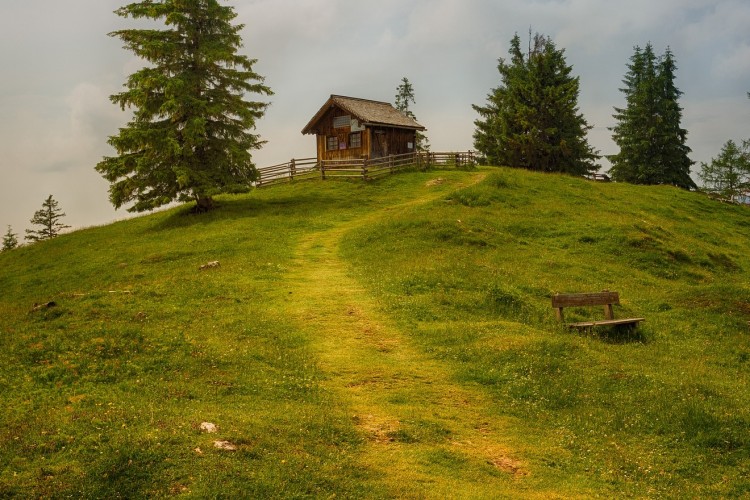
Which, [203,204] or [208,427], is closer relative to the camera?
[208,427]

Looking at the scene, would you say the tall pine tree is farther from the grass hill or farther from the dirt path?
the dirt path

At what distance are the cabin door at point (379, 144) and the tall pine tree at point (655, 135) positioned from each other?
26841mm

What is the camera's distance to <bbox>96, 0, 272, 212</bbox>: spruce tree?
34969mm

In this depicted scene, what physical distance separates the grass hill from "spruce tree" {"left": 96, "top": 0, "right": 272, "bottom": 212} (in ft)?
24.7

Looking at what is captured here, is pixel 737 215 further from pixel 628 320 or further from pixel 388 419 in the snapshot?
pixel 388 419

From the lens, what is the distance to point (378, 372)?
1384 cm

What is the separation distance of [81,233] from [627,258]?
35.4 metres

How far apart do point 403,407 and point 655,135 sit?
5736cm

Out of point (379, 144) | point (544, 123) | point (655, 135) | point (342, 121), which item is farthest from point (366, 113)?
point (655, 135)

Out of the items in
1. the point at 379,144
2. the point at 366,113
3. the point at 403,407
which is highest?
the point at 366,113

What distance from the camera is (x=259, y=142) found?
38.3 m

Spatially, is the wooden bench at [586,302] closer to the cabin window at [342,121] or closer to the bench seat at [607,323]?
the bench seat at [607,323]

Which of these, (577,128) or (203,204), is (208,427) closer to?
(203,204)

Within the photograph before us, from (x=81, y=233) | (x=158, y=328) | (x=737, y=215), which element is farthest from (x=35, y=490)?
(x=737, y=215)
